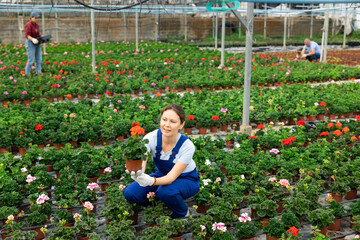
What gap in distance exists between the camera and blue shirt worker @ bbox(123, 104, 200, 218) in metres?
3.12

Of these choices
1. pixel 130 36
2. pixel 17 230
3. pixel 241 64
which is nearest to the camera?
pixel 17 230

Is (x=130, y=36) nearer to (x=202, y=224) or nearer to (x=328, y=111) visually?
(x=328, y=111)

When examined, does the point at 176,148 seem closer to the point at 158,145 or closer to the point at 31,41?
the point at 158,145

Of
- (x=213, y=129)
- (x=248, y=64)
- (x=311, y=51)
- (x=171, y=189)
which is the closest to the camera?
(x=171, y=189)

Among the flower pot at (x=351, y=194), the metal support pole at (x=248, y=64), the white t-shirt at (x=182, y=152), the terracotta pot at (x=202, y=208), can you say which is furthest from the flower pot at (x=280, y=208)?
the metal support pole at (x=248, y=64)

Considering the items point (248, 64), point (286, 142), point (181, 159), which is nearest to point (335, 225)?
point (181, 159)

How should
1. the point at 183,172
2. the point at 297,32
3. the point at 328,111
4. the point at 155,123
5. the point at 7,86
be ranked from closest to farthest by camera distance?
the point at 183,172 → the point at 155,123 → the point at 328,111 → the point at 7,86 → the point at 297,32

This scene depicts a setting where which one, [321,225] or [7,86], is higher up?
[7,86]

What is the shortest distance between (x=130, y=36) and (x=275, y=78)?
15466mm

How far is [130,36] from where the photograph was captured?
2323 cm

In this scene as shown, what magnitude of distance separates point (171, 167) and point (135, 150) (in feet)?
1.19

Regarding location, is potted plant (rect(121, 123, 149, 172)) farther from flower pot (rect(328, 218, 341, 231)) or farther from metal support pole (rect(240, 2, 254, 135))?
metal support pole (rect(240, 2, 254, 135))

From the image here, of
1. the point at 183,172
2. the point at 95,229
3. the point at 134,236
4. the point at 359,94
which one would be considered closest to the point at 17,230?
the point at 95,229

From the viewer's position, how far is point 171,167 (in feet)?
10.9
